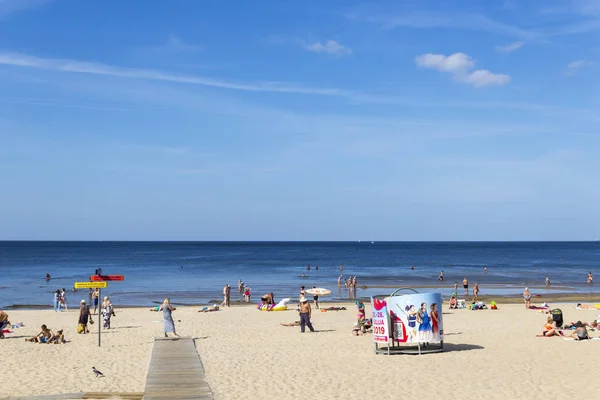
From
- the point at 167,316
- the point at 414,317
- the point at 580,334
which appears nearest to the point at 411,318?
the point at 414,317

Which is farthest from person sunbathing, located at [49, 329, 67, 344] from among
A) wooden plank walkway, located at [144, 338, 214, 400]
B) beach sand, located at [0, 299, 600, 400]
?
wooden plank walkway, located at [144, 338, 214, 400]

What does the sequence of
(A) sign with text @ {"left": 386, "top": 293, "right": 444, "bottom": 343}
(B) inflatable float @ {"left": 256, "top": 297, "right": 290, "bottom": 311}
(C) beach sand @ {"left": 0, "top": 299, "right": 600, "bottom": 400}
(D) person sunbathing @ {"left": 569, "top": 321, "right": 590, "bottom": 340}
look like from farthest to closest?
1. (B) inflatable float @ {"left": 256, "top": 297, "right": 290, "bottom": 311}
2. (D) person sunbathing @ {"left": 569, "top": 321, "right": 590, "bottom": 340}
3. (A) sign with text @ {"left": 386, "top": 293, "right": 444, "bottom": 343}
4. (C) beach sand @ {"left": 0, "top": 299, "right": 600, "bottom": 400}

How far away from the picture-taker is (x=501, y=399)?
44.0 ft

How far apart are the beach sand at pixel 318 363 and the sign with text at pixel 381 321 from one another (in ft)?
1.88

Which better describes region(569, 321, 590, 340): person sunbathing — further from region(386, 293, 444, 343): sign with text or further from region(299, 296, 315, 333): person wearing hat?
region(299, 296, 315, 333): person wearing hat

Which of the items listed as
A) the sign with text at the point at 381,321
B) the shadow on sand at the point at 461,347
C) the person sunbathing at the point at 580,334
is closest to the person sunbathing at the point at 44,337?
the sign with text at the point at 381,321

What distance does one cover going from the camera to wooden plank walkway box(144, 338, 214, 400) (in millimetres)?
13523

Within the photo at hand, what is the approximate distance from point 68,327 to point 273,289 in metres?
30.4

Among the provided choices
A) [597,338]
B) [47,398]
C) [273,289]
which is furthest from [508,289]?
[47,398]

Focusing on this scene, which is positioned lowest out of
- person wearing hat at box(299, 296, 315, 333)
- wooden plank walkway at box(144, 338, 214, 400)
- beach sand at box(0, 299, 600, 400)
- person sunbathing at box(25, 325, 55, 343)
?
beach sand at box(0, 299, 600, 400)

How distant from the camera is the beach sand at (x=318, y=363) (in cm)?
1437

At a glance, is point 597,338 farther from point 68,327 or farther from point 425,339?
point 68,327

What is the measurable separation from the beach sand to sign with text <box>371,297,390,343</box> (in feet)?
1.88

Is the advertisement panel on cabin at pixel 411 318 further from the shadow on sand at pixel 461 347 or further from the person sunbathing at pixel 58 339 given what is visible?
the person sunbathing at pixel 58 339
